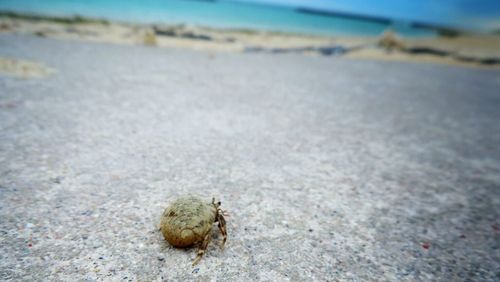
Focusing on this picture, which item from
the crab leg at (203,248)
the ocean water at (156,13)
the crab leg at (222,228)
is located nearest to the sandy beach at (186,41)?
the ocean water at (156,13)

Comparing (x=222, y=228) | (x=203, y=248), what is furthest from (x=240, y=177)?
(x=203, y=248)

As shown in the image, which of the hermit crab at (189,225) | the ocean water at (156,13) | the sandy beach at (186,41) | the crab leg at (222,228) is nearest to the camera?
the hermit crab at (189,225)

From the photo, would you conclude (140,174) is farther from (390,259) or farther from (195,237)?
(390,259)

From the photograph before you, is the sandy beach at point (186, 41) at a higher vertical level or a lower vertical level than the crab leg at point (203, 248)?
higher

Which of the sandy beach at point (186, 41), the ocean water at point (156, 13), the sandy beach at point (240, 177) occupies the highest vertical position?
the ocean water at point (156, 13)

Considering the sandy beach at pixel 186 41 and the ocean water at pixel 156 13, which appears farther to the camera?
the ocean water at pixel 156 13

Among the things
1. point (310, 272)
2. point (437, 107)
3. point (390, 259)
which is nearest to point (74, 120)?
point (310, 272)

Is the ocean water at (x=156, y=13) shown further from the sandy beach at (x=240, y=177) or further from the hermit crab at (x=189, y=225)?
the hermit crab at (x=189, y=225)

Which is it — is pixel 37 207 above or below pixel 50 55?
below
